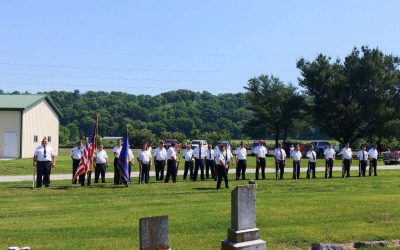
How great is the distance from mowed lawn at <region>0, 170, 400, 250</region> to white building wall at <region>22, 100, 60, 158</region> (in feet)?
72.6

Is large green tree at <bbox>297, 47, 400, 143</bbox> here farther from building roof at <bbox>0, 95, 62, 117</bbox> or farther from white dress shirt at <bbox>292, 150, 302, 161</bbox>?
white dress shirt at <bbox>292, 150, 302, 161</bbox>

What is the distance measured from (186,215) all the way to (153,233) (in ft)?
23.1

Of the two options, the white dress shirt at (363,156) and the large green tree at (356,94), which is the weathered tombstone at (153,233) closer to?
the white dress shirt at (363,156)

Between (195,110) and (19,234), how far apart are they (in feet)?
396

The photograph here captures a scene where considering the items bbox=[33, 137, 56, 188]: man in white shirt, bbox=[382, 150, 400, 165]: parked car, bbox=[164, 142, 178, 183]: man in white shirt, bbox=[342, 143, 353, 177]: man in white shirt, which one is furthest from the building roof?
bbox=[382, 150, 400, 165]: parked car

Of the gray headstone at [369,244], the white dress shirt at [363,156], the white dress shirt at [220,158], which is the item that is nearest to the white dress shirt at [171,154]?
the white dress shirt at [220,158]

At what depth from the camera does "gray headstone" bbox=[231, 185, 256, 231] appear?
267 inches

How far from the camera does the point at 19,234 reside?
10.4m

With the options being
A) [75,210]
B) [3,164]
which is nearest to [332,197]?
[75,210]

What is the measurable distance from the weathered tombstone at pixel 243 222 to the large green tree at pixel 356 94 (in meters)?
55.2

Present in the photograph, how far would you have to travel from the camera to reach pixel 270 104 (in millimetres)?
69812

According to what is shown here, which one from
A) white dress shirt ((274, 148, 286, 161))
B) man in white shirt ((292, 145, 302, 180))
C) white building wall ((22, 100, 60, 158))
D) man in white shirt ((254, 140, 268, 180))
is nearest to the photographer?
man in white shirt ((254, 140, 268, 180))

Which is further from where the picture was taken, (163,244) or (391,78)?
(391,78)

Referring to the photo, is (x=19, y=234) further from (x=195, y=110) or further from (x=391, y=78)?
(x=195, y=110)
